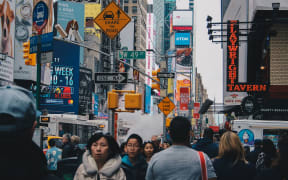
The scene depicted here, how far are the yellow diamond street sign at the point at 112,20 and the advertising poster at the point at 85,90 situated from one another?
177ft

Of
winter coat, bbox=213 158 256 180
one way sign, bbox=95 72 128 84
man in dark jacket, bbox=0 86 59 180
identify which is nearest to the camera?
man in dark jacket, bbox=0 86 59 180

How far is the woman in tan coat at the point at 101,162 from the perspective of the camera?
18.2 ft

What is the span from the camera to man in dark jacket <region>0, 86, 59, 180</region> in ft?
8.05

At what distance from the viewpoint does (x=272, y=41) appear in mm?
32500

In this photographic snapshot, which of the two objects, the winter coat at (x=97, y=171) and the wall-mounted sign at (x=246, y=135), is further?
the wall-mounted sign at (x=246, y=135)

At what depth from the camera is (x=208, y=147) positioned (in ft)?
33.9

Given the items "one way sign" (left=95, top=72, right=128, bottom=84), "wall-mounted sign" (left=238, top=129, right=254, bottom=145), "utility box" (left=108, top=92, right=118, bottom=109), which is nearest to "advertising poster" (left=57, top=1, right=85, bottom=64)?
"wall-mounted sign" (left=238, top=129, right=254, bottom=145)

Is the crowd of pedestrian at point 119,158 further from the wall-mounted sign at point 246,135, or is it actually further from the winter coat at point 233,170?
the wall-mounted sign at point 246,135

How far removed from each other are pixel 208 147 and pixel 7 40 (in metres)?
28.8

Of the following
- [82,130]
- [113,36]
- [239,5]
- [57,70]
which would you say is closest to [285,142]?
[113,36]

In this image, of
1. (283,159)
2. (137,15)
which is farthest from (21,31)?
(137,15)

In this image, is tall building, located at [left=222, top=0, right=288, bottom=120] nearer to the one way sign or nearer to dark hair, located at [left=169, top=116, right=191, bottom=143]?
the one way sign

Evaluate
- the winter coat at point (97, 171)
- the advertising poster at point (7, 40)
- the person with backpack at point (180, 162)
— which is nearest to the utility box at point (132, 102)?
the winter coat at point (97, 171)

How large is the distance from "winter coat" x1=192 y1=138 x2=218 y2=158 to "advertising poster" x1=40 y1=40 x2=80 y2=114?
54436 millimetres
